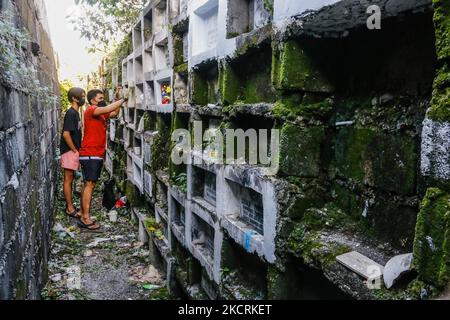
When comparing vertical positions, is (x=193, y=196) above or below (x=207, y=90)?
below

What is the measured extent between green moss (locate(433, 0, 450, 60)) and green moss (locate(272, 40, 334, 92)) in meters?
0.95

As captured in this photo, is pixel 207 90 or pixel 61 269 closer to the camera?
pixel 207 90

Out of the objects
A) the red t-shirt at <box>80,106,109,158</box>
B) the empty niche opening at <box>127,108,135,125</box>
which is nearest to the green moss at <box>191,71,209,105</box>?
the red t-shirt at <box>80,106,109,158</box>

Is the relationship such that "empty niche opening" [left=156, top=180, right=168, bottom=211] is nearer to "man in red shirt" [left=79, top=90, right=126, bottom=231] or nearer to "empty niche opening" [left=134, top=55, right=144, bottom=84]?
"man in red shirt" [left=79, top=90, right=126, bottom=231]

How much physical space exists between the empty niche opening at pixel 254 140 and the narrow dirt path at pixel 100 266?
2.00m

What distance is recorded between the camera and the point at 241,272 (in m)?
2.98

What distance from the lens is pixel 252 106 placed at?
262cm

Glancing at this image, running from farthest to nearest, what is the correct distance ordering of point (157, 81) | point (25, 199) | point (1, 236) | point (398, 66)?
point (157, 81) < point (25, 199) < point (398, 66) < point (1, 236)

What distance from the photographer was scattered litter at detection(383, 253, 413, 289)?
5.21 ft

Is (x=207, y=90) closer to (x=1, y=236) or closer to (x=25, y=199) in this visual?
(x=25, y=199)

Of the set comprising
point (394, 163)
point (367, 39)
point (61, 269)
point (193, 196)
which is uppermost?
point (367, 39)
